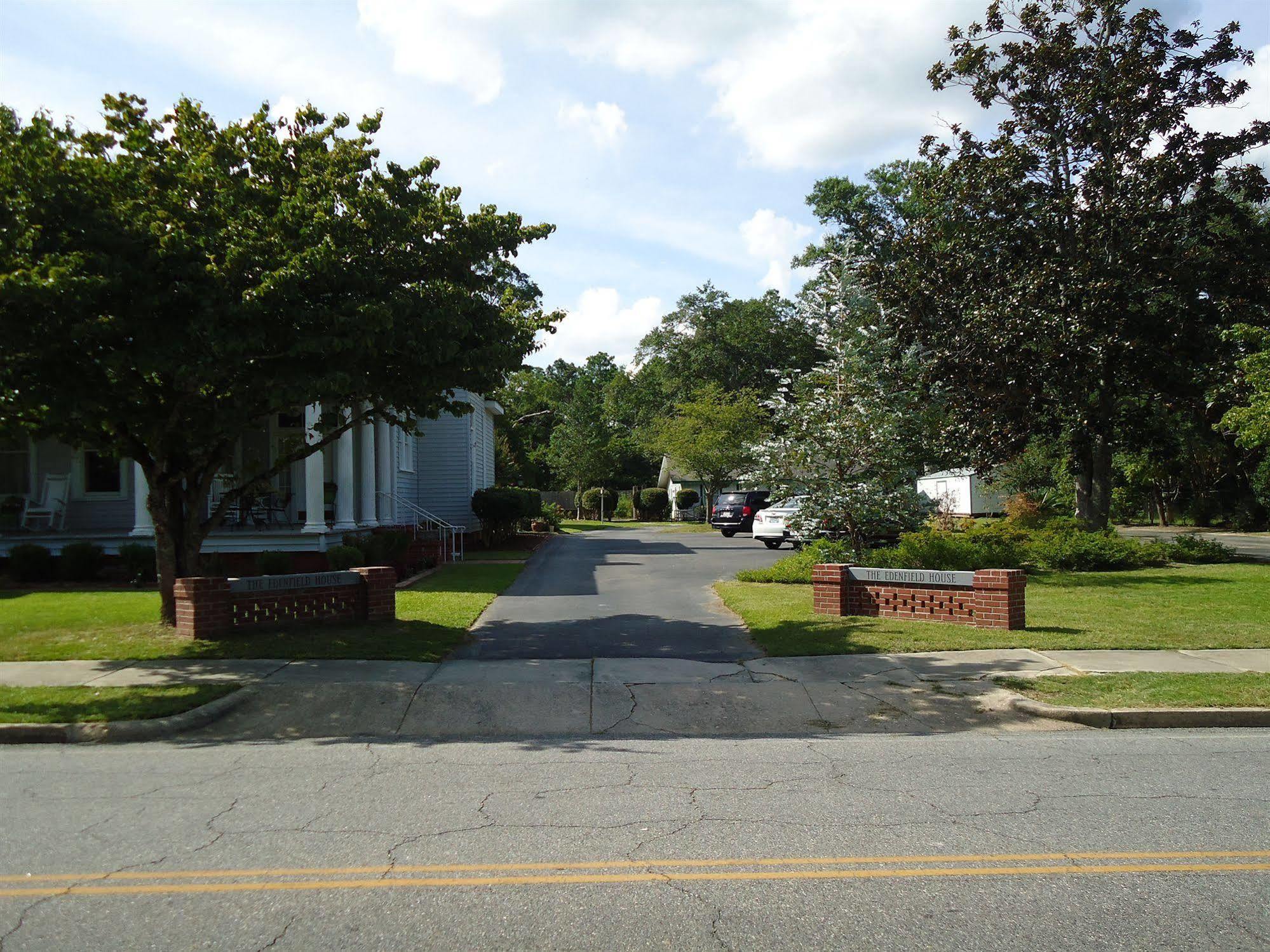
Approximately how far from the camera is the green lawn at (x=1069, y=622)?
1114 centimetres

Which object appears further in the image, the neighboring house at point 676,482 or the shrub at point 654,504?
the shrub at point 654,504

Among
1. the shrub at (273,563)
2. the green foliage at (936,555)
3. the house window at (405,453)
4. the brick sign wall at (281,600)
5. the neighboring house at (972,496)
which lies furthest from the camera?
the neighboring house at (972,496)

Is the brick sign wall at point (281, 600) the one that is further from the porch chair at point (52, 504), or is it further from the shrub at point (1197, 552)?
the shrub at point (1197, 552)

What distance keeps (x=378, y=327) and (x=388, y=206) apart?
183 cm

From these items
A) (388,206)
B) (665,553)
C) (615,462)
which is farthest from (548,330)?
(615,462)

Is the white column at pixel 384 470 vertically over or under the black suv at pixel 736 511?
over

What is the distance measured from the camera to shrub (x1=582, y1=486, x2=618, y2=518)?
6078cm

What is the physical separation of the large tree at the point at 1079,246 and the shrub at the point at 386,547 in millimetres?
12795

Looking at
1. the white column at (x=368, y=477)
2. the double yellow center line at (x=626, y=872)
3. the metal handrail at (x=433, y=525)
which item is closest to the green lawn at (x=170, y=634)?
the double yellow center line at (x=626, y=872)

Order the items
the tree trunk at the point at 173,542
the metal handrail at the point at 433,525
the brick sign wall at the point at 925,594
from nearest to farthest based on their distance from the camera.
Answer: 1. the tree trunk at the point at 173,542
2. the brick sign wall at the point at 925,594
3. the metal handrail at the point at 433,525

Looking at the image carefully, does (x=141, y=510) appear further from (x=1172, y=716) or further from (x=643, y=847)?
(x=1172, y=716)

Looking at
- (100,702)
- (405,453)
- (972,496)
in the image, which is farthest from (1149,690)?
(972,496)

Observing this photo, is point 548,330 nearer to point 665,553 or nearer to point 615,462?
→ point 665,553

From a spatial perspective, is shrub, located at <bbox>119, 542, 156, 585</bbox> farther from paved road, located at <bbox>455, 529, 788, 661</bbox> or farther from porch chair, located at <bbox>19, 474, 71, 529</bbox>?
paved road, located at <bbox>455, 529, 788, 661</bbox>
